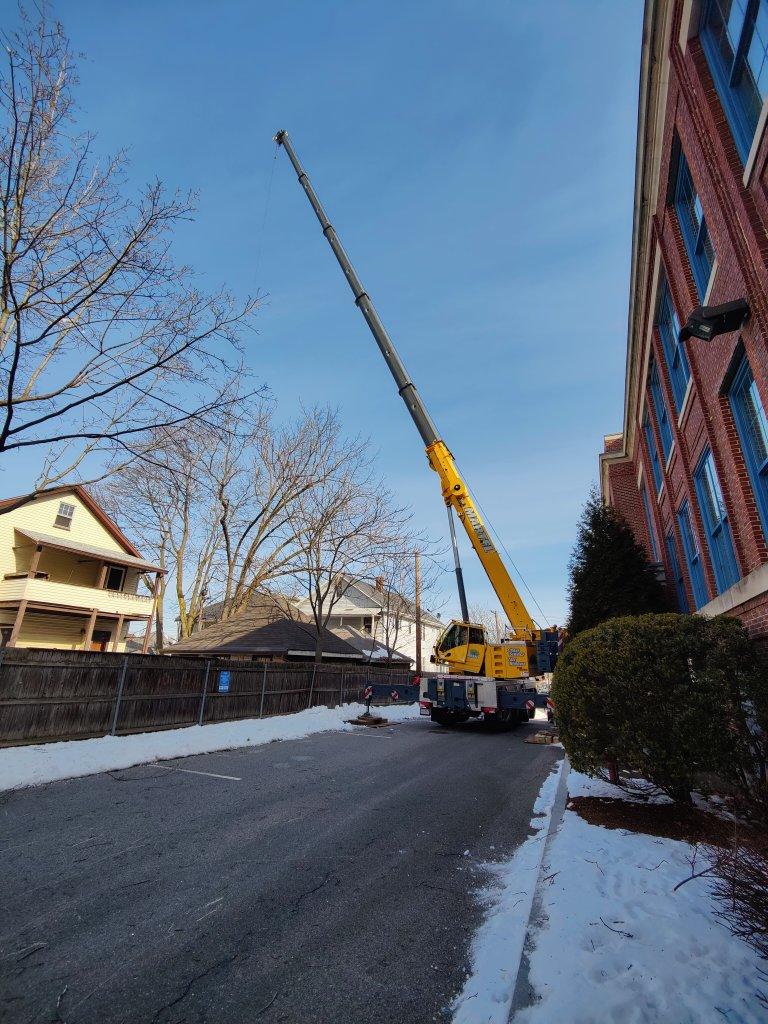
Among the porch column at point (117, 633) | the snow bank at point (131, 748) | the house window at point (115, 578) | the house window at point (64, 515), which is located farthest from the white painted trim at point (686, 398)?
the house window at point (64, 515)

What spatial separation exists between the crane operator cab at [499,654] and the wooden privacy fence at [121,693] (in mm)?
5973

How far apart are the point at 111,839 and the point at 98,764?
402 cm

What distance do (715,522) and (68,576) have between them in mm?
28033

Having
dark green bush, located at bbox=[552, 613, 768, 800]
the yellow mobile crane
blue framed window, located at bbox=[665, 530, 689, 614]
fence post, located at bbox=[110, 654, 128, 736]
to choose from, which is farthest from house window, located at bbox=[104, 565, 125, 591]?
dark green bush, located at bbox=[552, 613, 768, 800]

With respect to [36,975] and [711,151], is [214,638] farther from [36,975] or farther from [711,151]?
[711,151]

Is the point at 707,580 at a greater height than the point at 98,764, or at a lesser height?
greater

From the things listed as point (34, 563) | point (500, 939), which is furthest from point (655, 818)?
point (34, 563)

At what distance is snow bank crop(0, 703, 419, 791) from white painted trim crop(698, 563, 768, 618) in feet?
33.0

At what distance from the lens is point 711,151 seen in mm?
7328

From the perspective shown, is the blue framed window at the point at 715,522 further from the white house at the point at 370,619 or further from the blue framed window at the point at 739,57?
the white house at the point at 370,619

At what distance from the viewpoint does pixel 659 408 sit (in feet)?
45.1

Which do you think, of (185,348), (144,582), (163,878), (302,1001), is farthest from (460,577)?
(144,582)

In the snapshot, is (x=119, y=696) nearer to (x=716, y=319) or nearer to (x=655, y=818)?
(x=655, y=818)

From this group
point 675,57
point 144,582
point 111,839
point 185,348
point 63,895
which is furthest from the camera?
point 144,582
